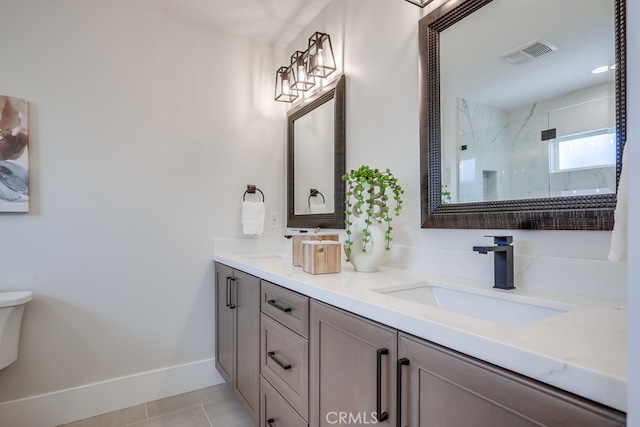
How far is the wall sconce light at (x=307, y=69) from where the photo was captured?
2.04 meters

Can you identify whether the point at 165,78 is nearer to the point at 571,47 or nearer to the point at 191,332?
the point at 191,332

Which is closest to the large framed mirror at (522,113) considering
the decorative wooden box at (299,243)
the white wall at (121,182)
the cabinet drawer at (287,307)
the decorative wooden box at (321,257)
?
the decorative wooden box at (321,257)

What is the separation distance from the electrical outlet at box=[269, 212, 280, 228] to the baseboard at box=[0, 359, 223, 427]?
1.01 m

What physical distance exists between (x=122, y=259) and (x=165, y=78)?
116 centimetres

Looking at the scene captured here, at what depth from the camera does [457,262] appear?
1.30m

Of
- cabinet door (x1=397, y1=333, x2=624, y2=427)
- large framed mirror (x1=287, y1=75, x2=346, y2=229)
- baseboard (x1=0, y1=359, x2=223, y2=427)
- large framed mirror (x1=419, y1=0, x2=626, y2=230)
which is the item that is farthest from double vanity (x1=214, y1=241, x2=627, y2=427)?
baseboard (x1=0, y1=359, x2=223, y2=427)

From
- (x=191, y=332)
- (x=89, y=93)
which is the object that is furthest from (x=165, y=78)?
(x=191, y=332)

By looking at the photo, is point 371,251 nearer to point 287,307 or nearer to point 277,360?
point 287,307

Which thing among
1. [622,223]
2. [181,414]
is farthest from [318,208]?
[622,223]

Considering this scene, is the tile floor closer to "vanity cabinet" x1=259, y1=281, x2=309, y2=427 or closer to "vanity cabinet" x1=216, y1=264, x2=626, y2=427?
"vanity cabinet" x1=216, y1=264, x2=626, y2=427

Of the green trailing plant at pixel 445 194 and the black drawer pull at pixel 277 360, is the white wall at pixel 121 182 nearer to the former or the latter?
the black drawer pull at pixel 277 360

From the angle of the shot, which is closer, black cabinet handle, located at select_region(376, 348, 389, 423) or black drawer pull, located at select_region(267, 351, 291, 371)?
black cabinet handle, located at select_region(376, 348, 389, 423)

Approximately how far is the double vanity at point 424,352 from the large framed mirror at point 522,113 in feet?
0.90

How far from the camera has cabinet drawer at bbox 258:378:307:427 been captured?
1.25 meters
